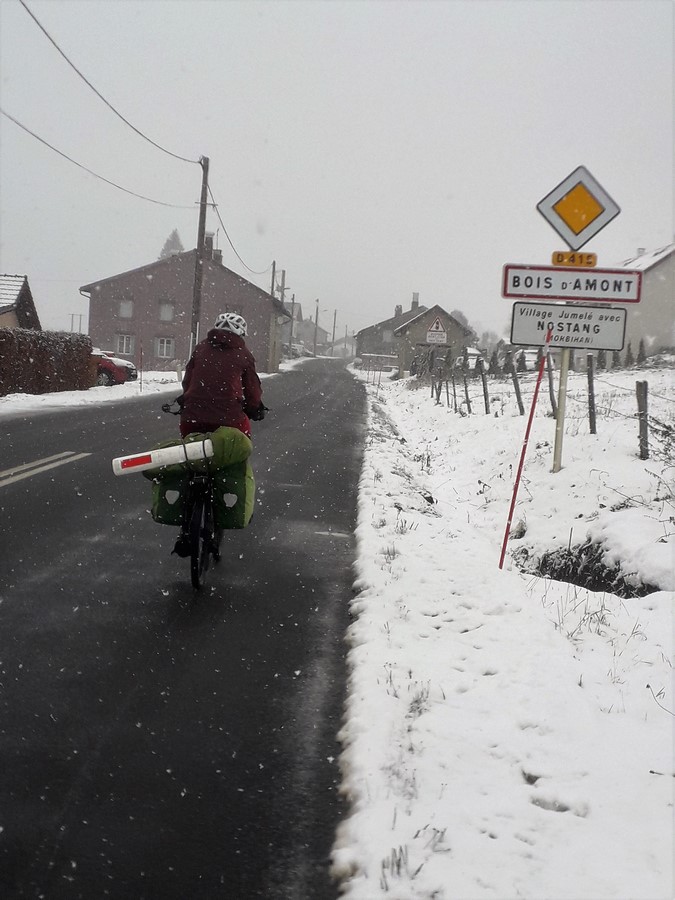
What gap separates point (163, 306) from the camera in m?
53.6

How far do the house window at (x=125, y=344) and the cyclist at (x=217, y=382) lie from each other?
169 feet

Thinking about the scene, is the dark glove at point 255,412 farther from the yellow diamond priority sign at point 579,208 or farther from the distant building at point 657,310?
the distant building at point 657,310

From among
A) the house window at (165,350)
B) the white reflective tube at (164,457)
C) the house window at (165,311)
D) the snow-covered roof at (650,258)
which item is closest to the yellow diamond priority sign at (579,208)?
the white reflective tube at (164,457)

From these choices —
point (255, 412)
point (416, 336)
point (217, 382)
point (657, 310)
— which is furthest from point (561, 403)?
point (416, 336)

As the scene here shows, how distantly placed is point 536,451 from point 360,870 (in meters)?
8.02

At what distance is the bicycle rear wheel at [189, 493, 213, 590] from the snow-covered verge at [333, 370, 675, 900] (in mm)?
1142

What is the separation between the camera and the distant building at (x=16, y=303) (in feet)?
103

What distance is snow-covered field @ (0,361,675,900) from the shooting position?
2379 millimetres

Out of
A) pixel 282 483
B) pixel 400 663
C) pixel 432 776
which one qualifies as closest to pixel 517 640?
pixel 400 663

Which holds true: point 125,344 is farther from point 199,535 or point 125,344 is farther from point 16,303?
point 199,535

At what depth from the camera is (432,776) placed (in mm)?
2871

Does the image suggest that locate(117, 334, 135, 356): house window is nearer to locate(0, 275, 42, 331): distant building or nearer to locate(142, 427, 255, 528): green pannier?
locate(0, 275, 42, 331): distant building

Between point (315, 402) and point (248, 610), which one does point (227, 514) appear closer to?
point (248, 610)

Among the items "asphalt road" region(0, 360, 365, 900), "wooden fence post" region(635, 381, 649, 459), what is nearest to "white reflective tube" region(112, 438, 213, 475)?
"asphalt road" region(0, 360, 365, 900)
